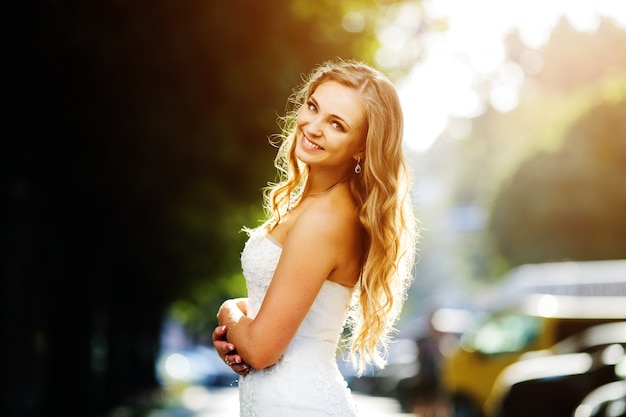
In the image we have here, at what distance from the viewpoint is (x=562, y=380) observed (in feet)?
43.4

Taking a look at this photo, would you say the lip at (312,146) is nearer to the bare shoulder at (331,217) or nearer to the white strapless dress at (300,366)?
the bare shoulder at (331,217)

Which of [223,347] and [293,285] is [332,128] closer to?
[293,285]

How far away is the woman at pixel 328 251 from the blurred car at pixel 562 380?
9.66m

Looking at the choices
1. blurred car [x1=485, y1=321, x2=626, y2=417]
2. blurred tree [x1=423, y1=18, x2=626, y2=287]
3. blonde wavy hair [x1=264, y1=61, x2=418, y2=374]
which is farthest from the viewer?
blurred tree [x1=423, y1=18, x2=626, y2=287]

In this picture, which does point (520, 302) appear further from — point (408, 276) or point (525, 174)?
point (525, 174)

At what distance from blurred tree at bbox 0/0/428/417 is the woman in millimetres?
9611

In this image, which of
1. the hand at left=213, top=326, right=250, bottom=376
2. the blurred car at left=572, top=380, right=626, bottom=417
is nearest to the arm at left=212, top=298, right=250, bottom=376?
the hand at left=213, top=326, right=250, bottom=376

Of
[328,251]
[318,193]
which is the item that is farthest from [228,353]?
[318,193]

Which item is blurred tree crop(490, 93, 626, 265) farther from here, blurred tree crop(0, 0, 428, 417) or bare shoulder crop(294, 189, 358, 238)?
bare shoulder crop(294, 189, 358, 238)

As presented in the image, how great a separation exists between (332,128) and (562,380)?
1041 cm

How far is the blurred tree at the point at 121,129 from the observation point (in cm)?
1312

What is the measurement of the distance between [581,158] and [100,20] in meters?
34.2

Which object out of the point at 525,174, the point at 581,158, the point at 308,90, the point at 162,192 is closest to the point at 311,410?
the point at 308,90

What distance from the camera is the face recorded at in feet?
11.3
